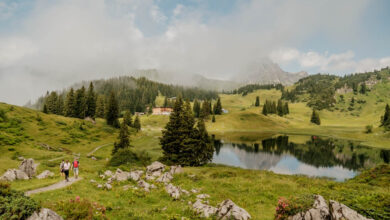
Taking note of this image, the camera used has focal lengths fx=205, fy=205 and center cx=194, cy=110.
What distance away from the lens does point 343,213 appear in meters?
9.76

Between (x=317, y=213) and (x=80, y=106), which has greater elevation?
(x=80, y=106)

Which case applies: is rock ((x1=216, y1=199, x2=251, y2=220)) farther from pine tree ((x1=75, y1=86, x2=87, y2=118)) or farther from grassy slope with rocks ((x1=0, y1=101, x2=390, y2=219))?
pine tree ((x1=75, y1=86, x2=87, y2=118))

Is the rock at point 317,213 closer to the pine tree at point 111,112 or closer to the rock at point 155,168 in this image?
the rock at point 155,168

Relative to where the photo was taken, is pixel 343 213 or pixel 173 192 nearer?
pixel 343 213

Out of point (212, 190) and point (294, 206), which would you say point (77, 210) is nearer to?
point (294, 206)

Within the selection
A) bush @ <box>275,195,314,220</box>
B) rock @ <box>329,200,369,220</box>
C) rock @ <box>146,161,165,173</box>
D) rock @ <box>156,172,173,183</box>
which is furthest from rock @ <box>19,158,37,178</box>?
rock @ <box>329,200,369,220</box>

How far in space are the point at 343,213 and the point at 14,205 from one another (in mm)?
14925

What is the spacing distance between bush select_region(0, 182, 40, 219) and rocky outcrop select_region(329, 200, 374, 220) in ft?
46.3

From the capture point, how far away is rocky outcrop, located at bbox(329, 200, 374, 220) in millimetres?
9570

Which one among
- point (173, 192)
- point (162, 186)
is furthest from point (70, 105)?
point (173, 192)

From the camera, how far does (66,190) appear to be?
19672mm

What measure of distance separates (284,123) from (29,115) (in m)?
184

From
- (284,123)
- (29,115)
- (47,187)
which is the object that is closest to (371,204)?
(47,187)

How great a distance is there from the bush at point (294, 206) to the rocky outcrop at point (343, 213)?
110cm
